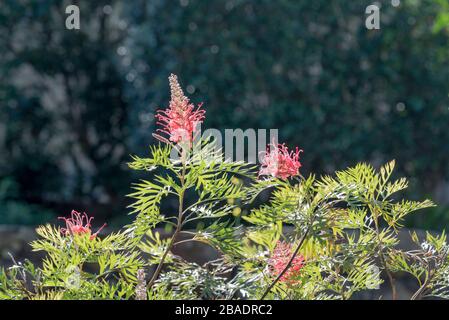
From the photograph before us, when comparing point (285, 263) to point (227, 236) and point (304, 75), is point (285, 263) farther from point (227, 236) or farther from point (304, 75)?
point (304, 75)

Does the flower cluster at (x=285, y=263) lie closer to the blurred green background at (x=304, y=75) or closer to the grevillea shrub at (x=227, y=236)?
the grevillea shrub at (x=227, y=236)

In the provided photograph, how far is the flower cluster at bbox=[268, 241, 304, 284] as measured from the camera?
1.67 meters

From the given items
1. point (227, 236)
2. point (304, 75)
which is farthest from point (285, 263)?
point (304, 75)

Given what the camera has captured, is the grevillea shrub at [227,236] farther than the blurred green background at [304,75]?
No

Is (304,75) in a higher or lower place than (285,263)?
higher

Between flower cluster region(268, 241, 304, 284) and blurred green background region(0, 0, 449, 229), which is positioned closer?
flower cluster region(268, 241, 304, 284)

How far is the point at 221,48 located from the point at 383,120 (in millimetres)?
1272

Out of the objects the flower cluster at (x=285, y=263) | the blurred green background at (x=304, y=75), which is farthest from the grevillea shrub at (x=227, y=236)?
the blurred green background at (x=304, y=75)

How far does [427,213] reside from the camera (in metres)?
6.09

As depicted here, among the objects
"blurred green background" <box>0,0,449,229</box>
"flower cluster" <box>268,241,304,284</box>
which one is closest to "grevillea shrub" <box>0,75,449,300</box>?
"flower cluster" <box>268,241,304,284</box>

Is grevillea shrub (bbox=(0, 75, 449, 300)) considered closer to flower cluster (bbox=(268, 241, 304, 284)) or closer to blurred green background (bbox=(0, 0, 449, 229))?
flower cluster (bbox=(268, 241, 304, 284))

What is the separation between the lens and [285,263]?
1674 mm

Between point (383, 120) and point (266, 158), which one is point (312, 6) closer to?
point (383, 120)

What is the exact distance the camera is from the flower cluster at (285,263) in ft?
5.48
